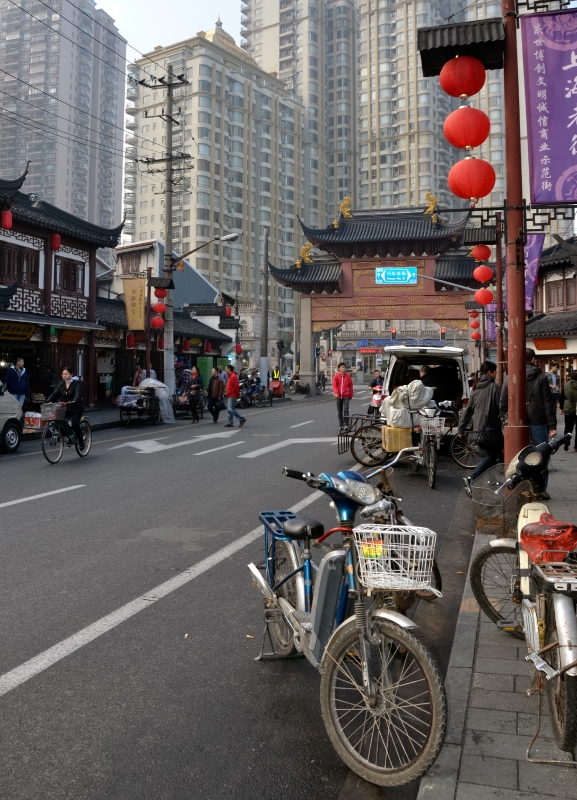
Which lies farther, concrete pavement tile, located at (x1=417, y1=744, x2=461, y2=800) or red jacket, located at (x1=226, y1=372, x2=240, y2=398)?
red jacket, located at (x1=226, y1=372, x2=240, y2=398)

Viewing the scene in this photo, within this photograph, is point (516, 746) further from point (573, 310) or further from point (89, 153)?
point (89, 153)

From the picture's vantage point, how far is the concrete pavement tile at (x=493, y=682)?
3787 mm

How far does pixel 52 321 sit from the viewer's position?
24719 mm

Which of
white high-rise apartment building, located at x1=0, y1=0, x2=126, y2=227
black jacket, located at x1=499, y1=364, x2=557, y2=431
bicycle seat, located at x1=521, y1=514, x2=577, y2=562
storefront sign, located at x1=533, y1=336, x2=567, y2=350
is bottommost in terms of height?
bicycle seat, located at x1=521, y1=514, x2=577, y2=562

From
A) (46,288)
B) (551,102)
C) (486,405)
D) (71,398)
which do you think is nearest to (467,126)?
(551,102)

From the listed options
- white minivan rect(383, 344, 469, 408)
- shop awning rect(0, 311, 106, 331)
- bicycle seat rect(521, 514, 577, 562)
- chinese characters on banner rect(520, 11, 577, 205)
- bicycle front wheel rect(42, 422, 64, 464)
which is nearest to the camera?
bicycle seat rect(521, 514, 577, 562)

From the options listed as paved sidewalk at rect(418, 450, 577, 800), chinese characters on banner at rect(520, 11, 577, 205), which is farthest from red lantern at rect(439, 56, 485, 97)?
paved sidewalk at rect(418, 450, 577, 800)

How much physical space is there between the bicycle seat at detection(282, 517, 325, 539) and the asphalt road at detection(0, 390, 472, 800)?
36.2 inches

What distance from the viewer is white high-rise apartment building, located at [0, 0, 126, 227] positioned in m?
110

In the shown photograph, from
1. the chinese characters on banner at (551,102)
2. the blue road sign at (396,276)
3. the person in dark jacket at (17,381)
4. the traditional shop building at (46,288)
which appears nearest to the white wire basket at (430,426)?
the chinese characters on banner at (551,102)

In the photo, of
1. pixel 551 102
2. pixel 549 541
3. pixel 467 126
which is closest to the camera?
pixel 549 541

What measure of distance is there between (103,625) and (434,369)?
491 inches

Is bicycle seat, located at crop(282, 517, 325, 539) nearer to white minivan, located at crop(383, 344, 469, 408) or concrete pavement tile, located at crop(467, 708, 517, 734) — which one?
concrete pavement tile, located at crop(467, 708, 517, 734)

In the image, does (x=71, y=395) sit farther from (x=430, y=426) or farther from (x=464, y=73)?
(x=464, y=73)
